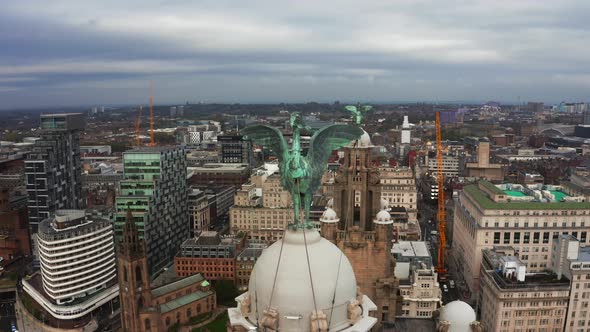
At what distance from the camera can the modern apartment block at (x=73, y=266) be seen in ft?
196

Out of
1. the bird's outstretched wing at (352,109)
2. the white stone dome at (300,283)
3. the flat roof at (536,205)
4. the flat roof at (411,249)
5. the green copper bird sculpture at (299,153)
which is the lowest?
the flat roof at (411,249)

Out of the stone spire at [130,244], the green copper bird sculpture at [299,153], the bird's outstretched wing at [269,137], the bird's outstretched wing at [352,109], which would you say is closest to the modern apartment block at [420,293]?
the bird's outstretched wing at [352,109]

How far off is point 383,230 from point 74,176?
234 ft

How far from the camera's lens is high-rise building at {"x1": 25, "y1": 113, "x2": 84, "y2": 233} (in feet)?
247

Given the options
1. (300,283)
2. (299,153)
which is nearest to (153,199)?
(299,153)

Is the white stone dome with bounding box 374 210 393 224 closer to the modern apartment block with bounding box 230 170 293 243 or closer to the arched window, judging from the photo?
the arched window

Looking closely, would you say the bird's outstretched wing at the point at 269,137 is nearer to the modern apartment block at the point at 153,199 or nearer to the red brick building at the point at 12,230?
the modern apartment block at the point at 153,199

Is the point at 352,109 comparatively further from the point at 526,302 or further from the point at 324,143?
the point at 526,302

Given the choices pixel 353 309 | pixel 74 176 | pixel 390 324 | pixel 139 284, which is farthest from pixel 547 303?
pixel 74 176

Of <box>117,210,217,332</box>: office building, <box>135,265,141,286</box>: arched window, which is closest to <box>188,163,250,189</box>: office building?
<box>117,210,217,332</box>: office building

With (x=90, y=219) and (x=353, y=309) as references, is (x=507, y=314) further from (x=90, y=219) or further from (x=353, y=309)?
(x=90, y=219)

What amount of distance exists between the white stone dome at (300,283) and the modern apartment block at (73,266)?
5464cm

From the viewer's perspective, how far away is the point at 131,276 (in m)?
56.4

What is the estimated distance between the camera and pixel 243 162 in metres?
155
